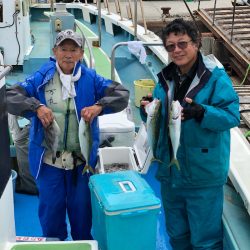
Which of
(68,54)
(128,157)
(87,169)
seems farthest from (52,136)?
(128,157)

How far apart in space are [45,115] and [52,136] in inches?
6.0

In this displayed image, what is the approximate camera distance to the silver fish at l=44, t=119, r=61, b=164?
276 centimetres

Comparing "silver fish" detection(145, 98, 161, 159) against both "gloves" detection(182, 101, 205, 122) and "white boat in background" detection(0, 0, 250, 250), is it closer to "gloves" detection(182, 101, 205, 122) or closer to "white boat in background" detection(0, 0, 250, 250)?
"gloves" detection(182, 101, 205, 122)

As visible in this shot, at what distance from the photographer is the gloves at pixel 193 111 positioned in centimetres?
249

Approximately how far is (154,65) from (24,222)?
386 cm

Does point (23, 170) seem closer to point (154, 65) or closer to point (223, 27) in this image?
point (154, 65)

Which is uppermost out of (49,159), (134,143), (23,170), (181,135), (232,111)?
(232,111)

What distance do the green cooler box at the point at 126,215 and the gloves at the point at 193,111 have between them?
530 millimetres

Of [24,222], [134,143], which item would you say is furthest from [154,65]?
[24,222]

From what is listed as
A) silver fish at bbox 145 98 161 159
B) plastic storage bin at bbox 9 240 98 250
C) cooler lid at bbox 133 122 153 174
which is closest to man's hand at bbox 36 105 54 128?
silver fish at bbox 145 98 161 159

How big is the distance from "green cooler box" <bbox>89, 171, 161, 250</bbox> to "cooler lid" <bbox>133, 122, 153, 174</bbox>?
1.01 metres

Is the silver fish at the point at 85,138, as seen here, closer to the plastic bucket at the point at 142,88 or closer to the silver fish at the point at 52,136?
the silver fish at the point at 52,136

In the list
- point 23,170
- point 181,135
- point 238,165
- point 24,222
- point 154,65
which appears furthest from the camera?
point 154,65

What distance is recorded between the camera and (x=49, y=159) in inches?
118
